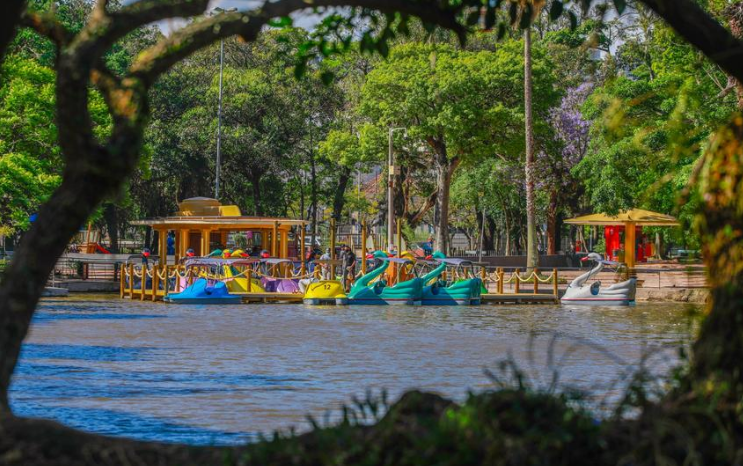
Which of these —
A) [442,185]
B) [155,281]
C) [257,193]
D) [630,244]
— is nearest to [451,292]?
[155,281]

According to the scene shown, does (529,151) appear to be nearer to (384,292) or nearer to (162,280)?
(384,292)

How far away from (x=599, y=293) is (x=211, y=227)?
1493 centimetres

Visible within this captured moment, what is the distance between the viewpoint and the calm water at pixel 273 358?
473 inches

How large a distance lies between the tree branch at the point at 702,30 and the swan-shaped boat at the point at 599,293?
32344 mm

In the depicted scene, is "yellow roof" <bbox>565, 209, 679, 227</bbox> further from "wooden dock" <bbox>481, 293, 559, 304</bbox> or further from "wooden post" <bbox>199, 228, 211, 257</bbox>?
"wooden post" <bbox>199, 228, 211, 257</bbox>

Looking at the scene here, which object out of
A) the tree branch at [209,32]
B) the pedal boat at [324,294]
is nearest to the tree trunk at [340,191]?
the pedal boat at [324,294]

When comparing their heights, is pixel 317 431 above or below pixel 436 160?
below

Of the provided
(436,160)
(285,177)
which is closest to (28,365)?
(436,160)

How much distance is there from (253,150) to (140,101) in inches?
2304

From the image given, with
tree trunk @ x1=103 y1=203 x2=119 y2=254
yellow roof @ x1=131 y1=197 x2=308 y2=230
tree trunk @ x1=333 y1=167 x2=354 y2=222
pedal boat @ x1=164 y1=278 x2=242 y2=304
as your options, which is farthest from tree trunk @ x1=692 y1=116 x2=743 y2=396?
tree trunk @ x1=333 y1=167 x2=354 y2=222

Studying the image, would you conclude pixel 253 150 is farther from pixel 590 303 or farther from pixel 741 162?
pixel 741 162

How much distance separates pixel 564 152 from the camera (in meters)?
59.5

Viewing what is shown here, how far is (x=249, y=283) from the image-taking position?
39.2 metres

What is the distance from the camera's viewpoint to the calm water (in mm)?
12009
